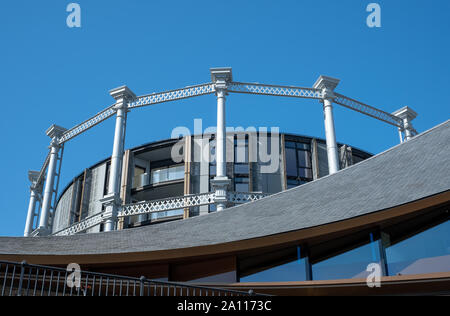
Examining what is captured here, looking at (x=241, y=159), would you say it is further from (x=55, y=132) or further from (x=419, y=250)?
(x=419, y=250)

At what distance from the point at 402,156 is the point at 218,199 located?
11.4 m

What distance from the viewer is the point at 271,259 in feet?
42.2

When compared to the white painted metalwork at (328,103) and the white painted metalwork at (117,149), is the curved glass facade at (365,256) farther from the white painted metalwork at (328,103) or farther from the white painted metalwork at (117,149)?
the white painted metalwork at (328,103)

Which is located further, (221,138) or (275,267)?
(221,138)

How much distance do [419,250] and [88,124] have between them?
84.4ft

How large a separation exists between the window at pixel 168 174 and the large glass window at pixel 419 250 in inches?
1299

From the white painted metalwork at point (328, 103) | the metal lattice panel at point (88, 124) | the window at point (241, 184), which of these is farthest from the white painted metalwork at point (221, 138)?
the window at point (241, 184)

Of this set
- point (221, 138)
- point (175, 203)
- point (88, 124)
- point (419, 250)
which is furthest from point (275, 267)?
point (88, 124)

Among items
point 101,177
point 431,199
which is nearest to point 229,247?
point 431,199

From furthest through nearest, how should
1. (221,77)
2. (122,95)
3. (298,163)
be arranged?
(298,163) → (122,95) → (221,77)

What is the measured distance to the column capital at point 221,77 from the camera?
27531 millimetres

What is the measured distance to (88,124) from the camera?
3259cm

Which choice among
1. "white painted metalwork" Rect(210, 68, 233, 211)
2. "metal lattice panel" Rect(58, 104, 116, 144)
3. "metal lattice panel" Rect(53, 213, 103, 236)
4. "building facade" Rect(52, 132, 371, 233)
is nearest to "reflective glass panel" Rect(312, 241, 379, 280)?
"white painted metalwork" Rect(210, 68, 233, 211)
